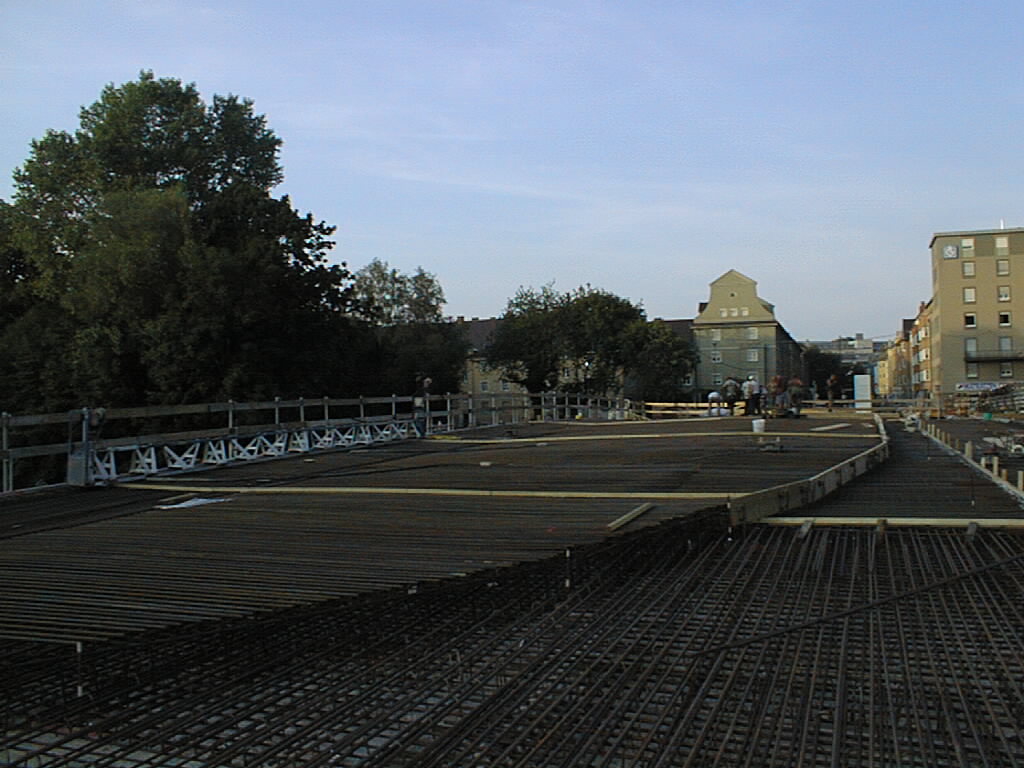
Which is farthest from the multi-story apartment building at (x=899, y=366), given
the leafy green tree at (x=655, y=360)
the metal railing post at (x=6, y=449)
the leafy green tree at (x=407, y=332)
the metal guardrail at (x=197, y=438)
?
the metal railing post at (x=6, y=449)

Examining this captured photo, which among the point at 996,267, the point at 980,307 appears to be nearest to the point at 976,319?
the point at 980,307

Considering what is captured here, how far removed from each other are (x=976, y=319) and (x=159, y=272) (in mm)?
60023

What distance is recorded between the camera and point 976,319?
219 ft

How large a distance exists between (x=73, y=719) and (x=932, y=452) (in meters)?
15.2

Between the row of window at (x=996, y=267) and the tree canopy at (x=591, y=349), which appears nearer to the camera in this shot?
the tree canopy at (x=591, y=349)

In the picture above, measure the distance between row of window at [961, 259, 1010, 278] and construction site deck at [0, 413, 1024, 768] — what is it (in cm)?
6646

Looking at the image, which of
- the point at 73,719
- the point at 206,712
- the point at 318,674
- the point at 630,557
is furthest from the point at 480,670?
the point at 630,557

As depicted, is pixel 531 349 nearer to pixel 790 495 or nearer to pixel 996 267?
pixel 996 267

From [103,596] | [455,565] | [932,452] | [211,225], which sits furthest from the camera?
[211,225]

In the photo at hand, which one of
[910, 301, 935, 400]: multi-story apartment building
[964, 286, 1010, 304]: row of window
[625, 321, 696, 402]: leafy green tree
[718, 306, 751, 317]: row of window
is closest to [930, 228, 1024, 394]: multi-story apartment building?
[964, 286, 1010, 304]: row of window

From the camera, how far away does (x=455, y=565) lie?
5547 mm

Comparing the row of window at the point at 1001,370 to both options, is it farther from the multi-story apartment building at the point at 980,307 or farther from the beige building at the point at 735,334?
the beige building at the point at 735,334

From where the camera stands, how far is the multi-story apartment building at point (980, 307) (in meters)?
65.4

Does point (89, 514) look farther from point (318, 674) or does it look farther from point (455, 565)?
point (318, 674)
